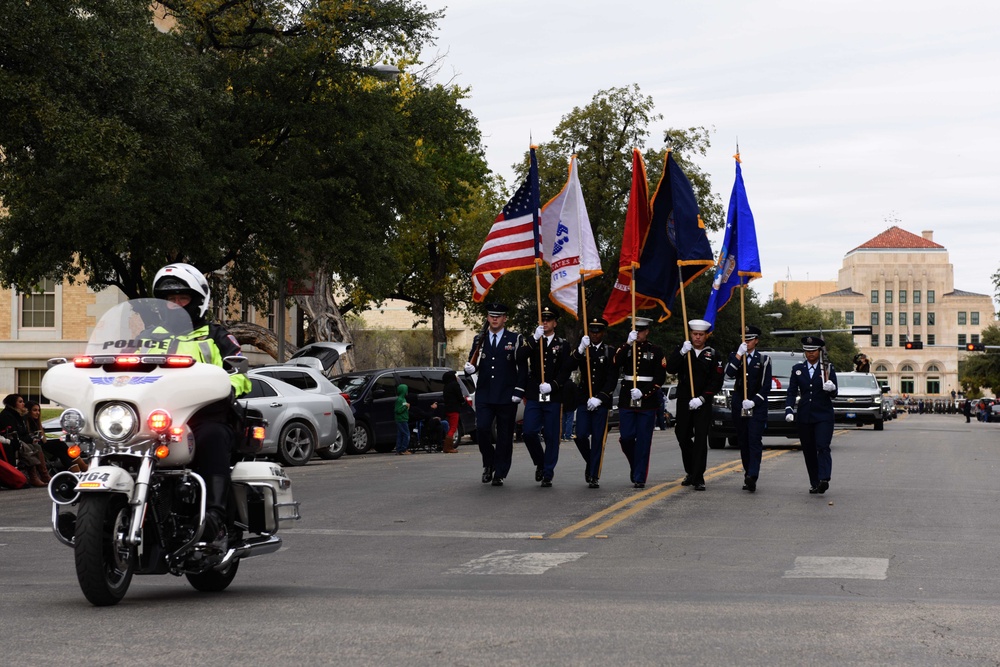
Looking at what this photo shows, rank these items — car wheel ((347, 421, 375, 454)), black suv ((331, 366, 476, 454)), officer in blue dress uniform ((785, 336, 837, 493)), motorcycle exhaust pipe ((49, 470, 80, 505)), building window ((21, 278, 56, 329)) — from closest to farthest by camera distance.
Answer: motorcycle exhaust pipe ((49, 470, 80, 505)) < officer in blue dress uniform ((785, 336, 837, 493)) < car wheel ((347, 421, 375, 454)) < black suv ((331, 366, 476, 454)) < building window ((21, 278, 56, 329))

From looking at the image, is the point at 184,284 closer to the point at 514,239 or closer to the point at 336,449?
the point at 514,239

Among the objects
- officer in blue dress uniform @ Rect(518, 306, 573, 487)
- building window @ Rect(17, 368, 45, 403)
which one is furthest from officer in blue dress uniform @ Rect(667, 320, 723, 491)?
building window @ Rect(17, 368, 45, 403)

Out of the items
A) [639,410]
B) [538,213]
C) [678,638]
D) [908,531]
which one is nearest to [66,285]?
[538,213]

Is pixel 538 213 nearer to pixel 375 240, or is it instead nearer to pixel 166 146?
pixel 166 146

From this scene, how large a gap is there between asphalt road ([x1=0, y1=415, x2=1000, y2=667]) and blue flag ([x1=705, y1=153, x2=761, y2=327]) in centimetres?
267

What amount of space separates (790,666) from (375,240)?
24173 millimetres

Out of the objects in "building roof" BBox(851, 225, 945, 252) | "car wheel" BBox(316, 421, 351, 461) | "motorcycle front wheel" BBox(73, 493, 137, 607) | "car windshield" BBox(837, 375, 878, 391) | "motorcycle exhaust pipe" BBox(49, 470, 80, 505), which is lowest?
"car wheel" BBox(316, 421, 351, 461)

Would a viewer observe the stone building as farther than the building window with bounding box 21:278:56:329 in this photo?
Yes

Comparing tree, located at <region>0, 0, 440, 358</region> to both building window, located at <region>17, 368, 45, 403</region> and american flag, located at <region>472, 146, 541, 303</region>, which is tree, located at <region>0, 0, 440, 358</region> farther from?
building window, located at <region>17, 368, 45, 403</region>

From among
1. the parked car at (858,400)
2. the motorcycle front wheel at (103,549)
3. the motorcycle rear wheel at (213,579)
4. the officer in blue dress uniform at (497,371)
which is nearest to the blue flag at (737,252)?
the officer in blue dress uniform at (497,371)

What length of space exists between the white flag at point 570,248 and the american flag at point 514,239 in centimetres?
30

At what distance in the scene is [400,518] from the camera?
532 inches

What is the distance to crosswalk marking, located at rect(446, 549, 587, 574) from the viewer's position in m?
9.77

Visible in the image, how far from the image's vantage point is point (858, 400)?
4156 cm
